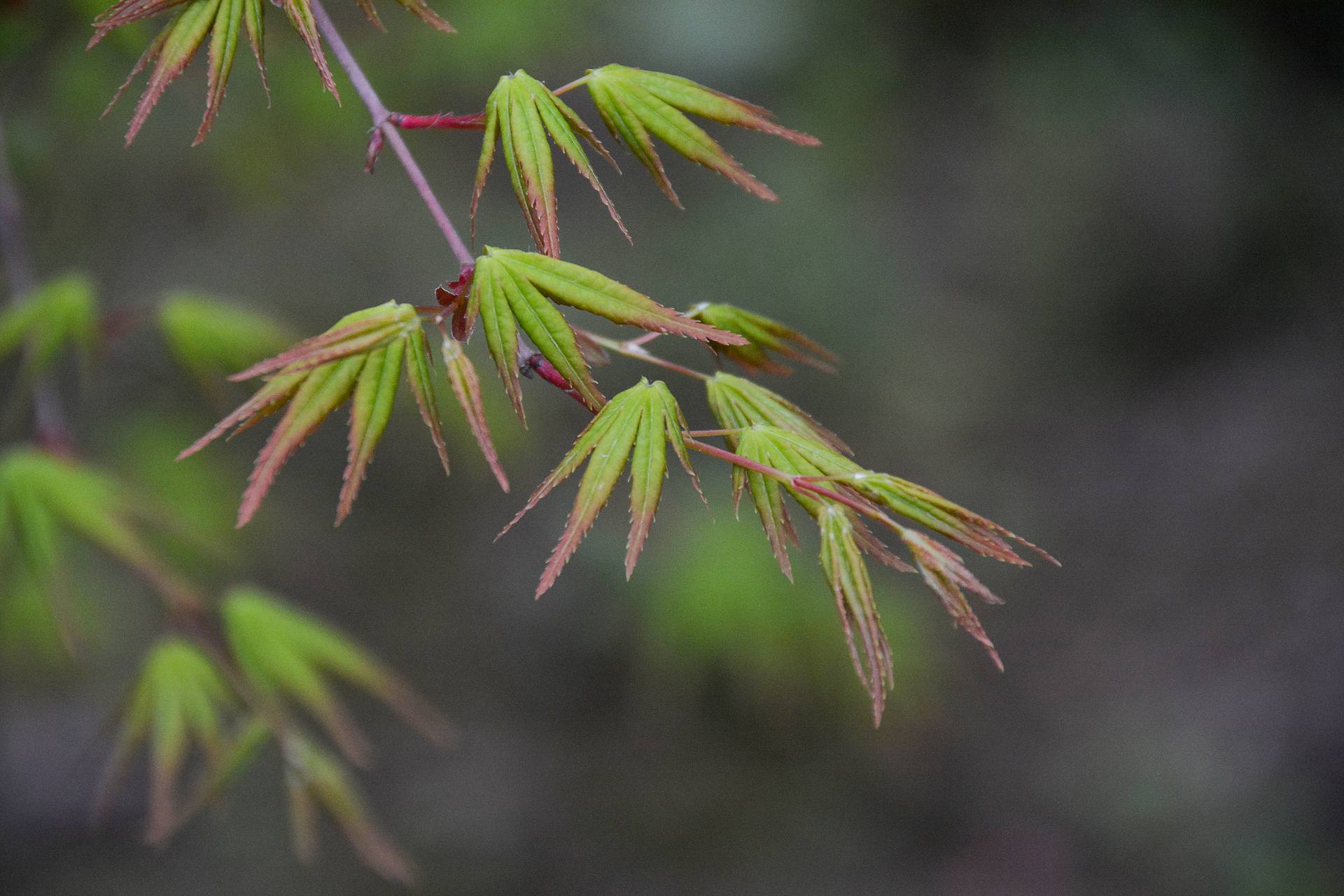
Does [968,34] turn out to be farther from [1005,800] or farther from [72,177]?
[72,177]

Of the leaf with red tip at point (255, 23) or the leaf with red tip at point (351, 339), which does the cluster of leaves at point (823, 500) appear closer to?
the leaf with red tip at point (351, 339)

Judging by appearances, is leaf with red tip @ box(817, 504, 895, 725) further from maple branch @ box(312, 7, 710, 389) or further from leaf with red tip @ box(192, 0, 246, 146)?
leaf with red tip @ box(192, 0, 246, 146)

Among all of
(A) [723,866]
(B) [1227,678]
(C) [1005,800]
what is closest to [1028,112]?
(B) [1227,678]

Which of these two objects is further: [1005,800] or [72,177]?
[1005,800]

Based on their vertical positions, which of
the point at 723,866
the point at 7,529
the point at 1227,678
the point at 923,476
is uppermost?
the point at 7,529

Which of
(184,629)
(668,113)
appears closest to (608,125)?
(668,113)

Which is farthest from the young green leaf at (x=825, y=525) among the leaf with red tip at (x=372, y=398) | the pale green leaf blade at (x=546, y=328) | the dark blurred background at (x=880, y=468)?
the dark blurred background at (x=880, y=468)
